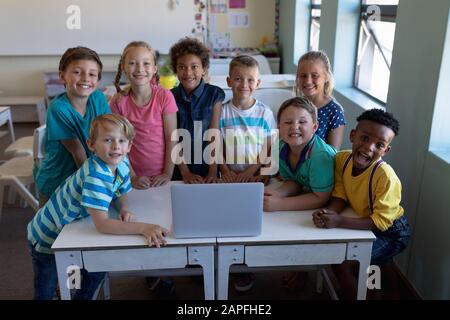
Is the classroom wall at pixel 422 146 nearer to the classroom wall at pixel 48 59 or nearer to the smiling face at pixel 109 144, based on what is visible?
the smiling face at pixel 109 144

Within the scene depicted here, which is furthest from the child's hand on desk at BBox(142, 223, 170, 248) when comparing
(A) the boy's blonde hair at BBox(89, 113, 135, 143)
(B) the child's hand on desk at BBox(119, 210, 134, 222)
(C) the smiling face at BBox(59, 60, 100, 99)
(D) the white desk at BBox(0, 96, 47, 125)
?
(D) the white desk at BBox(0, 96, 47, 125)

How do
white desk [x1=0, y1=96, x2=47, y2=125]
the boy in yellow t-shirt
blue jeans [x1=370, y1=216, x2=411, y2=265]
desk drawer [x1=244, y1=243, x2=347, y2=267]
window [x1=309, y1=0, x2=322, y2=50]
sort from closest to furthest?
desk drawer [x1=244, y1=243, x2=347, y2=267]
the boy in yellow t-shirt
blue jeans [x1=370, y1=216, x2=411, y2=265]
window [x1=309, y1=0, x2=322, y2=50]
white desk [x1=0, y1=96, x2=47, y2=125]

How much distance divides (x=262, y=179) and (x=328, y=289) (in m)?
0.65

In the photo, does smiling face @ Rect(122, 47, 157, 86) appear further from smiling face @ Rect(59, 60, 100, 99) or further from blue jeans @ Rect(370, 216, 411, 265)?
blue jeans @ Rect(370, 216, 411, 265)

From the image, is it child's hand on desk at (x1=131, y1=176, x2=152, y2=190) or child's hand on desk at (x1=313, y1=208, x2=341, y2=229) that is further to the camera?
child's hand on desk at (x1=131, y1=176, x2=152, y2=190)

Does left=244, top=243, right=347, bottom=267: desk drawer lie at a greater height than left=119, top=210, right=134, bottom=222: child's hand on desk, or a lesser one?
lesser

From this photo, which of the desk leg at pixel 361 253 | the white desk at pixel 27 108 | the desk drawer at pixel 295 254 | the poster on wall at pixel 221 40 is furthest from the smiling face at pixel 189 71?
the white desk at pixel 27 108

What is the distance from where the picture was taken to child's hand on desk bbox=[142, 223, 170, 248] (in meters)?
1.28

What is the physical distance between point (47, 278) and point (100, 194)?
0.54 meters

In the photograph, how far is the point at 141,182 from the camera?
172 cm

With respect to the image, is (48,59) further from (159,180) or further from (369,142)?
(369,142)

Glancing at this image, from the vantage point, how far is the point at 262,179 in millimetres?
1738

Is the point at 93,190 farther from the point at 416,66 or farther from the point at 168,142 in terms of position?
the point at 416,66

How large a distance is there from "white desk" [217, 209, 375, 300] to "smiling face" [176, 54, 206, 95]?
87cm
